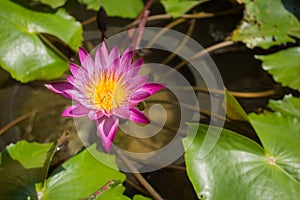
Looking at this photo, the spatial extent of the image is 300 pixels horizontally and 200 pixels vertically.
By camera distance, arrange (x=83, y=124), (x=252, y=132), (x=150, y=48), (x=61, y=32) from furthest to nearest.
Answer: (x=150, y=48) → (x=61, y=32) → (x=83, y=124) → (x=252, y=132)

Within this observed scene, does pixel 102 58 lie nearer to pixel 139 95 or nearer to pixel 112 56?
pixel 112 56

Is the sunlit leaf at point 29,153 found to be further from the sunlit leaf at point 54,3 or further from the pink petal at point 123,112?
the sunlit leaf at point 54,3

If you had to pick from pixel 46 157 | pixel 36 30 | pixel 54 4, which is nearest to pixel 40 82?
pixel 36 30

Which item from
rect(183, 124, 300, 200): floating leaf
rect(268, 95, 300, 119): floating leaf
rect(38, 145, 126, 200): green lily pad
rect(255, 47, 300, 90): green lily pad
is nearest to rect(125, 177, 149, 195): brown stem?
rect(38, 145, 126, 200): green lily pad

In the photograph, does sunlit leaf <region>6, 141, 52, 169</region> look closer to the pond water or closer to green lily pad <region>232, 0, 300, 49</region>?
the pond water

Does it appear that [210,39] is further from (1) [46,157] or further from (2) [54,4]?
(1) [46,157]

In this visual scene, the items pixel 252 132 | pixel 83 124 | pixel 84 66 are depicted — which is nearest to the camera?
pixel 84 66

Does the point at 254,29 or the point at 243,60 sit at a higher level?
the point at 254,29

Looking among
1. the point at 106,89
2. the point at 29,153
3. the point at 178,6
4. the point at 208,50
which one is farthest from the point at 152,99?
the point at 106,89
